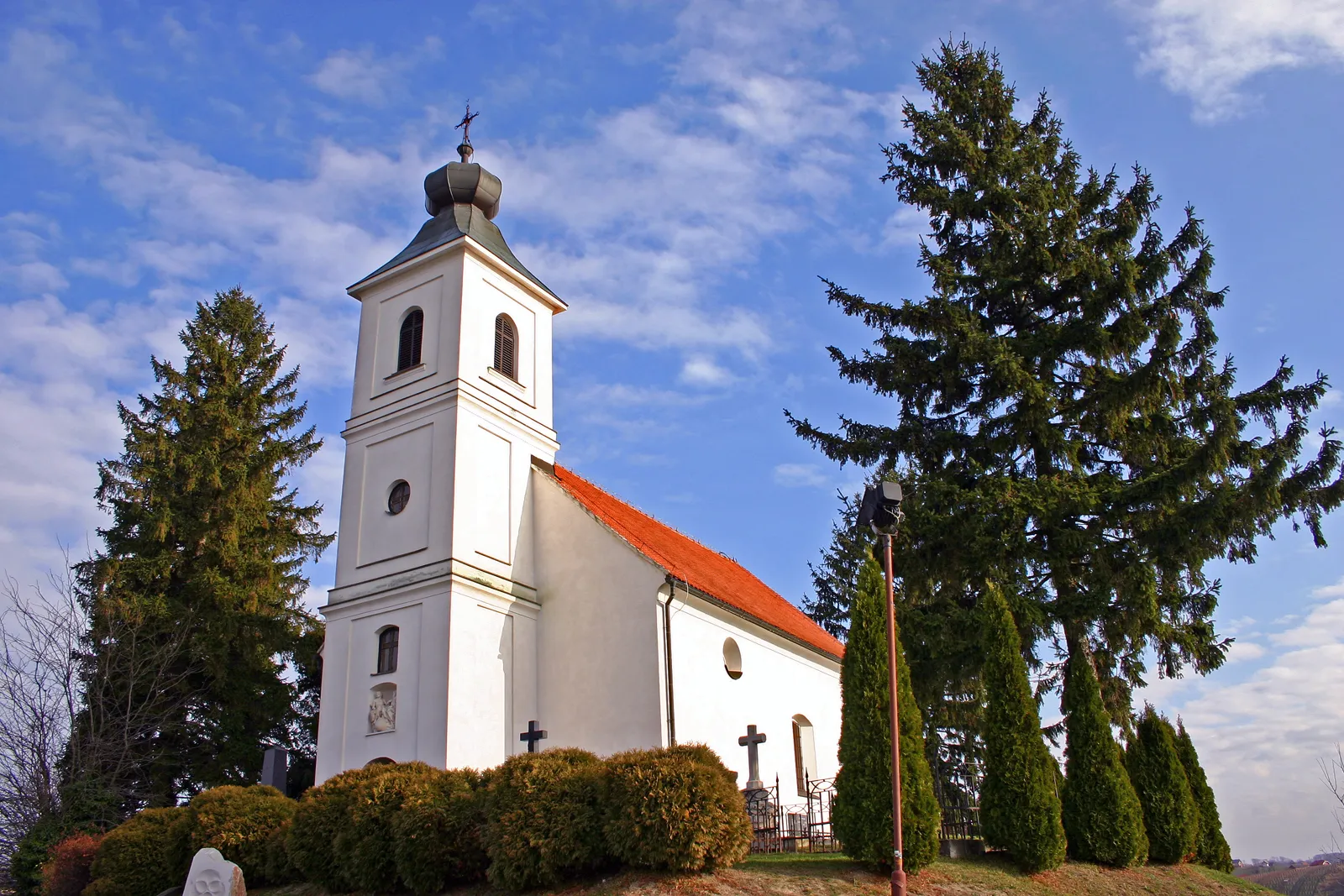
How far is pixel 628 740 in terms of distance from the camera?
58.4 ft

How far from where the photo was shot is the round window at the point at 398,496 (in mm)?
20000

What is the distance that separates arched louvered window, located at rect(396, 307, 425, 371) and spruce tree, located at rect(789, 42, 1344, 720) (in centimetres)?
847

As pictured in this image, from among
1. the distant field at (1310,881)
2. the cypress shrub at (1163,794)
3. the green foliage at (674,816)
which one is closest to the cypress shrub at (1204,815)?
the cypress shrub at (1163,794)

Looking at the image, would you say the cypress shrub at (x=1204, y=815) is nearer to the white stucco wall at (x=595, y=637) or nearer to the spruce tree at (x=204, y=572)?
the white stucco wall at (x=595, y=637)

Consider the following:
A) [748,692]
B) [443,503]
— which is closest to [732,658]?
[748,692]

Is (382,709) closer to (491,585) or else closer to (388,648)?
(388,648)

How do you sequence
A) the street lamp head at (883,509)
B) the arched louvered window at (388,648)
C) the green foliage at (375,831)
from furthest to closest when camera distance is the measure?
1. the arched louvered window at (388,648)
2. the green foliage at (375,831)
3. the street lamp head at (883,509)

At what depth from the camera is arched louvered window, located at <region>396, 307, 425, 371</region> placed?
2127 cm

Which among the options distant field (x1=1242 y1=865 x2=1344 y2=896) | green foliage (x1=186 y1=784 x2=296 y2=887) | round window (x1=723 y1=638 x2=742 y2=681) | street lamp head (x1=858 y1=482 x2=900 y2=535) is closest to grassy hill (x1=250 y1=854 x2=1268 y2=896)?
green foliage (x1=186 y1=784 x2=296 y2=887)

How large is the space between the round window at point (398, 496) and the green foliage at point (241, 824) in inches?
250

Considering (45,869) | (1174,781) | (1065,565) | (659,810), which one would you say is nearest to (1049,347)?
(1065,565)

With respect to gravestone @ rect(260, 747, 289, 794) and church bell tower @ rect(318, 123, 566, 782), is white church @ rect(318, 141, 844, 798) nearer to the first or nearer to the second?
church bell tower @ rect(318, 123, 566, 782)

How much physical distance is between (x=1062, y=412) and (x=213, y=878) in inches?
545

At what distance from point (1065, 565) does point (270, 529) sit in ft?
67.3
